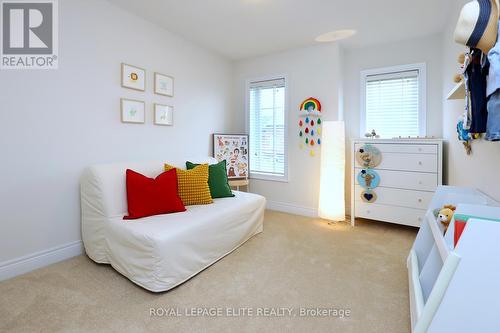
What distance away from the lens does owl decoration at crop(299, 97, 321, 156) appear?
11.1 ft

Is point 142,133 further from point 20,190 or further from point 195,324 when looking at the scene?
point 195,324

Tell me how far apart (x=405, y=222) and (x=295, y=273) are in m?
1.66

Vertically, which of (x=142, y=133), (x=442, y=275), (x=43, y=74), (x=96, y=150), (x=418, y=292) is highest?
(x=43, y=74)

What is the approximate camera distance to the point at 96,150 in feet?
7.73

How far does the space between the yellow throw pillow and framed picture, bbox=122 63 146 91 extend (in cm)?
94

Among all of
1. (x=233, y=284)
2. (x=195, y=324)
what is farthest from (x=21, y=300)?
(x=233, y=284)

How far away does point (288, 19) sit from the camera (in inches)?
107

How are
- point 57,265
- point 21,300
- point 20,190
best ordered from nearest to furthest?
point 21,300, point 20,190, point 57,265

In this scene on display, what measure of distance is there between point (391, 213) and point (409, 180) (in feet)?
1.41

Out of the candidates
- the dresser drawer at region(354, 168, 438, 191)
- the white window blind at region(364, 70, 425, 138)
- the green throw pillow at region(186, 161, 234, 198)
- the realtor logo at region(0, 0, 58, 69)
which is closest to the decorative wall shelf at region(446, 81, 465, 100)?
the dresser drawer at region(354, 168, 438, 191)

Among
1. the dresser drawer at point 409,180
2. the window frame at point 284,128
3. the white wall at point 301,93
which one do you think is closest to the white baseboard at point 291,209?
the white wall at point 301,93

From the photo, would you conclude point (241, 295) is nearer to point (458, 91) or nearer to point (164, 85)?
point (458, 91)

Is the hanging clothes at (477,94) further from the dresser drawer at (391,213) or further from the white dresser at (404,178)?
the dresser drawer at (391,213)

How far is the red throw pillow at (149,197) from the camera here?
207 centimetres
